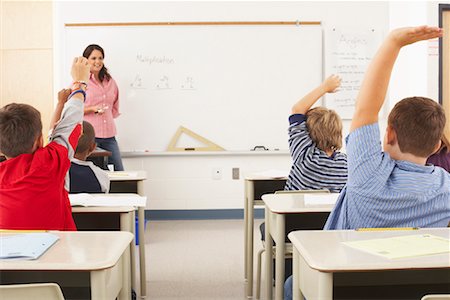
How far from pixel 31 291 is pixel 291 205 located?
4.07 feet

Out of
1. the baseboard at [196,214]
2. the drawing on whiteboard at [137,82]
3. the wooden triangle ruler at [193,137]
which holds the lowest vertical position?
the baseboard at [196,214]

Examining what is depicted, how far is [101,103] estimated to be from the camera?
5375 millimetres

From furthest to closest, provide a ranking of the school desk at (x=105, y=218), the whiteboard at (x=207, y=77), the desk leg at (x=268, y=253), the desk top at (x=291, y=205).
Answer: the whiteboard at (x=207, y=77)
the desk leg at (x=268, y=253)
the school desk at (x=105, y=218)
the desk top at (x=291, y=205)

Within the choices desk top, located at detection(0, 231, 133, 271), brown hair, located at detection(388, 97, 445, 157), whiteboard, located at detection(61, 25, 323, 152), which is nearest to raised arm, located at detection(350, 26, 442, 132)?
brown hair, located at detection(388, 97, 445, 157)

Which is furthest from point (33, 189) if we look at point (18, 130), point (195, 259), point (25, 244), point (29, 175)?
point (195, 259)

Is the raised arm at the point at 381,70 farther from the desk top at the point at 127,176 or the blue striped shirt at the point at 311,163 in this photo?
the desk top at the point at 127,176

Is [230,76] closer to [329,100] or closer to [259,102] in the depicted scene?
[259,102]

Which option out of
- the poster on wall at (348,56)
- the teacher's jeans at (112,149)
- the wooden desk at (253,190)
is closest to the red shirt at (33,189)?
the wooden desk at (253,190)

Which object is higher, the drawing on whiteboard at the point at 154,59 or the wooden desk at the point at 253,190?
the drawing on whiteboard at the point at 154,59

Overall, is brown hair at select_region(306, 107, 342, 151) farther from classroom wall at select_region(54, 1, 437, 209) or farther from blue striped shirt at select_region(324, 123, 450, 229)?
classroom wall at select_region(54, 1, 437, 209)

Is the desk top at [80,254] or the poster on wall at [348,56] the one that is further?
the poster on wall at [348,56]

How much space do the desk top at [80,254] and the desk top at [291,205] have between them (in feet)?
2.50

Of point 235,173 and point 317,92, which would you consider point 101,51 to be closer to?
point 235,173

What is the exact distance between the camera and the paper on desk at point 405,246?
1.38 m
